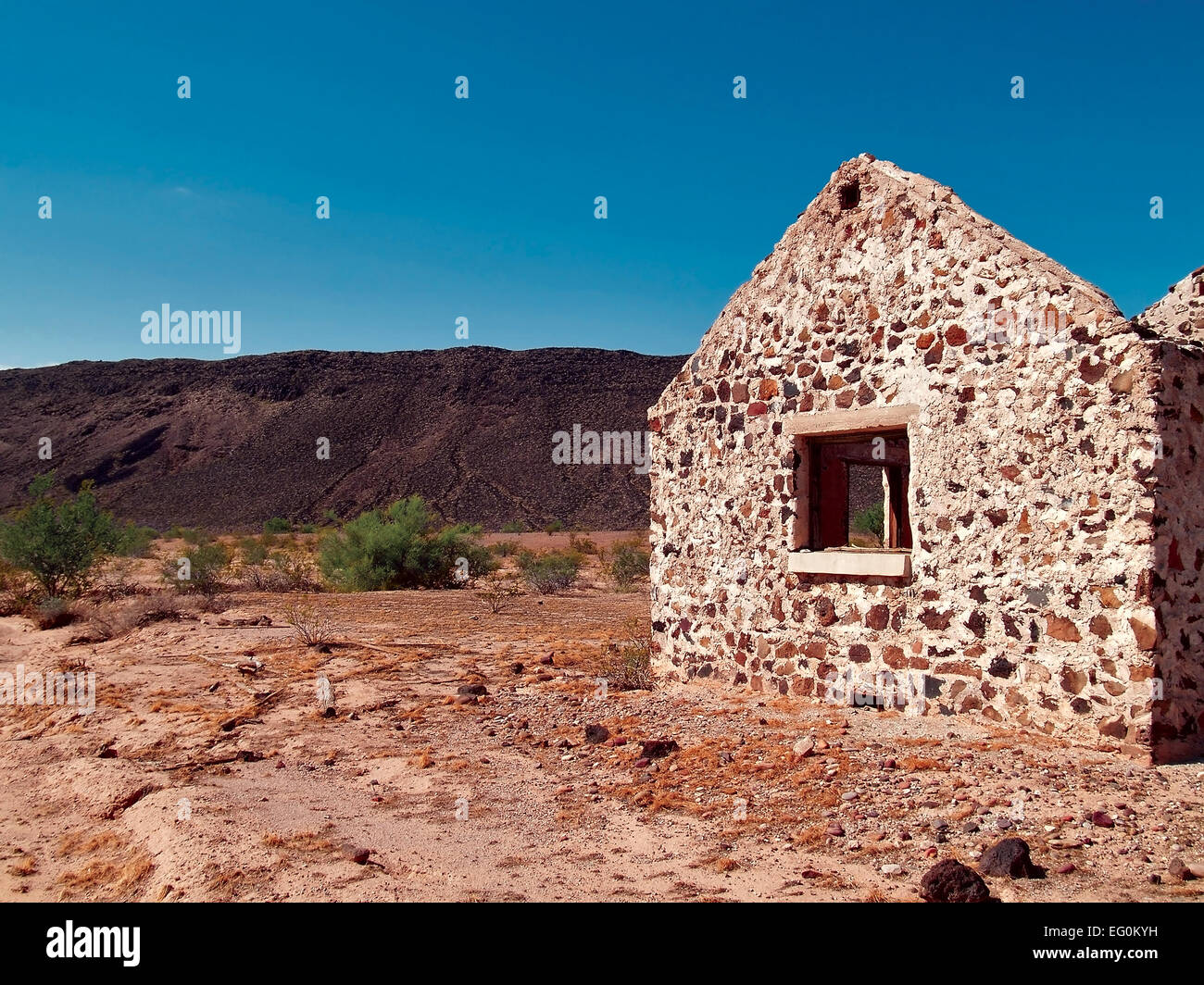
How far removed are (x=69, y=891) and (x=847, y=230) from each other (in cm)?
687

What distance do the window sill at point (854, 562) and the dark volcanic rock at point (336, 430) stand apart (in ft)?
125

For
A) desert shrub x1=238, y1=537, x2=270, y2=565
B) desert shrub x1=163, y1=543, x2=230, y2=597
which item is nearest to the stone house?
desert shrub x1=163, y1=543, x2=230, y2=597

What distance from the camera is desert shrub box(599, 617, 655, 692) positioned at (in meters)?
8.56

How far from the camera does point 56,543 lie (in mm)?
→ 16734

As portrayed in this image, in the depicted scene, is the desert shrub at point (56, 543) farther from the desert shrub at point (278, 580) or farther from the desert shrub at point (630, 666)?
the desert shrub at point (630, 666)

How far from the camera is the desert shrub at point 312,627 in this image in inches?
448

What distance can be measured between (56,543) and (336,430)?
3907 cm

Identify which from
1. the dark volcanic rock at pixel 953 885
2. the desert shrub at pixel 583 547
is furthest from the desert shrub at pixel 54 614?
the desert shrub at pixel 583 547

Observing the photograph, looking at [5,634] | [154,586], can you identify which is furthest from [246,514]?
[5,634]

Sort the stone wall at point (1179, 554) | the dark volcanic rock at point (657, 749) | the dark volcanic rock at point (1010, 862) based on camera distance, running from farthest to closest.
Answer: the dark volcanic rock at point (657, 749)
the stone wall at point (1179, 554)
the dark volcanic rock at point (1010, 862)
